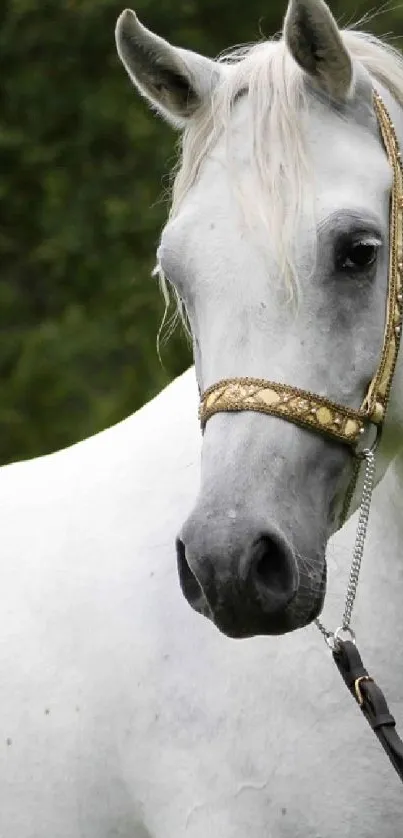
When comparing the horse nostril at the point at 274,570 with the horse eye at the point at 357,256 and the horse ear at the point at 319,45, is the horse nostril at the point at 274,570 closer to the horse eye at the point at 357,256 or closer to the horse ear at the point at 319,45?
the horse eye at the point at 357,256

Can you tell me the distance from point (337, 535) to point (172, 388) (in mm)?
571

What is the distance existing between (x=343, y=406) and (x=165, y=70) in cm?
66

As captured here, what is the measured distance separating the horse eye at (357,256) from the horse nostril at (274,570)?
17.4 inches

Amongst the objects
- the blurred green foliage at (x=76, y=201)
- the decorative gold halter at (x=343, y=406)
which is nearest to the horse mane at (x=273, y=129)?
the decorative gold halter at (x=343, y=406)

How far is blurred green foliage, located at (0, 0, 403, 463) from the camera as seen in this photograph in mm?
8008

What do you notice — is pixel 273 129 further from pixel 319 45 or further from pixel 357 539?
pixel 357 539

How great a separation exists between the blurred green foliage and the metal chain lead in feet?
17.7

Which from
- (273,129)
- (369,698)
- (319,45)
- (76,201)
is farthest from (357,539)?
(76,201)

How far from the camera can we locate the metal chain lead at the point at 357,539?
228 centimetres

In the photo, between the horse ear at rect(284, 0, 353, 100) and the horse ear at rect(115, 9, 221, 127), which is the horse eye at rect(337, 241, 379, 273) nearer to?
the horse ear at rect(284, 0, 353, 100)

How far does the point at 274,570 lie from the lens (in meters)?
2.11

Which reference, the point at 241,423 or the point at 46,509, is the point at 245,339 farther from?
the point at 46,509

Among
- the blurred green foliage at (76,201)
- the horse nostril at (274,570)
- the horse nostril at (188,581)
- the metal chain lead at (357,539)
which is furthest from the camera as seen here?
the blurred green foliage at (76,201)

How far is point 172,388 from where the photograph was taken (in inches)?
118
